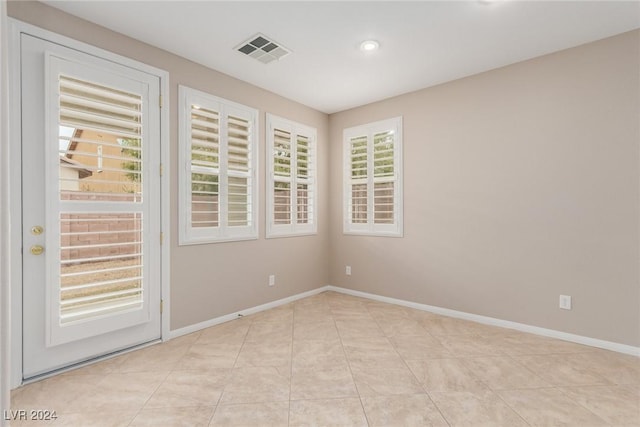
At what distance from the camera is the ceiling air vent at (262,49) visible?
2.71 m

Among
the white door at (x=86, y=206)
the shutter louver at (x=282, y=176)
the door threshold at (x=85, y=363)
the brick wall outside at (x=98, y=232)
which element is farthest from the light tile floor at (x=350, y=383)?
the shutter louver at (x=282, y=176)

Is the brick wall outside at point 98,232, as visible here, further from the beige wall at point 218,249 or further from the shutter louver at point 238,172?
the shutter louver at point 238,172

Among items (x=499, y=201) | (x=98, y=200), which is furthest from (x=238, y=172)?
(x=499, y=201)

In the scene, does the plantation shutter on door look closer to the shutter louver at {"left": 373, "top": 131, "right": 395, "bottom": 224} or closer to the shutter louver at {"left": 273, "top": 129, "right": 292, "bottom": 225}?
the shutter louver at {"left": 273, "top": 129, "right": 292, "bottom": 225}

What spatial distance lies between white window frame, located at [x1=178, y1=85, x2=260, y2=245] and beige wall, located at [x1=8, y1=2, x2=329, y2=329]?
0.19 ft

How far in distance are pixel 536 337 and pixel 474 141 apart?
6.61 feet

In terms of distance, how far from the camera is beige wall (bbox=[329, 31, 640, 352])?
8.58ft

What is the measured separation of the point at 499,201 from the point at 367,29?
2.12 meters

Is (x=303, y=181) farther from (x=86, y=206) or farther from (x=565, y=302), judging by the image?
(x=565, y=302)

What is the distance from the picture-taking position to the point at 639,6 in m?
2.27

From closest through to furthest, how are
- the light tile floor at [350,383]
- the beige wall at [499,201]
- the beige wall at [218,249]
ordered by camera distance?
the light tile floor at [350,383]
the beige wall at [218,249]
the beige wall at [499,201]

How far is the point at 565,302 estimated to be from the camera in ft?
9.40

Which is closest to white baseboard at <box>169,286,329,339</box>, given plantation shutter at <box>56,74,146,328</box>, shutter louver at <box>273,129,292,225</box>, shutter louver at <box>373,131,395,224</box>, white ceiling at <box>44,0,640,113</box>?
plantation shutter at <box>56,74,146,328</box>

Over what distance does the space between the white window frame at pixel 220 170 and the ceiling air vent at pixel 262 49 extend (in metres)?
0.64
